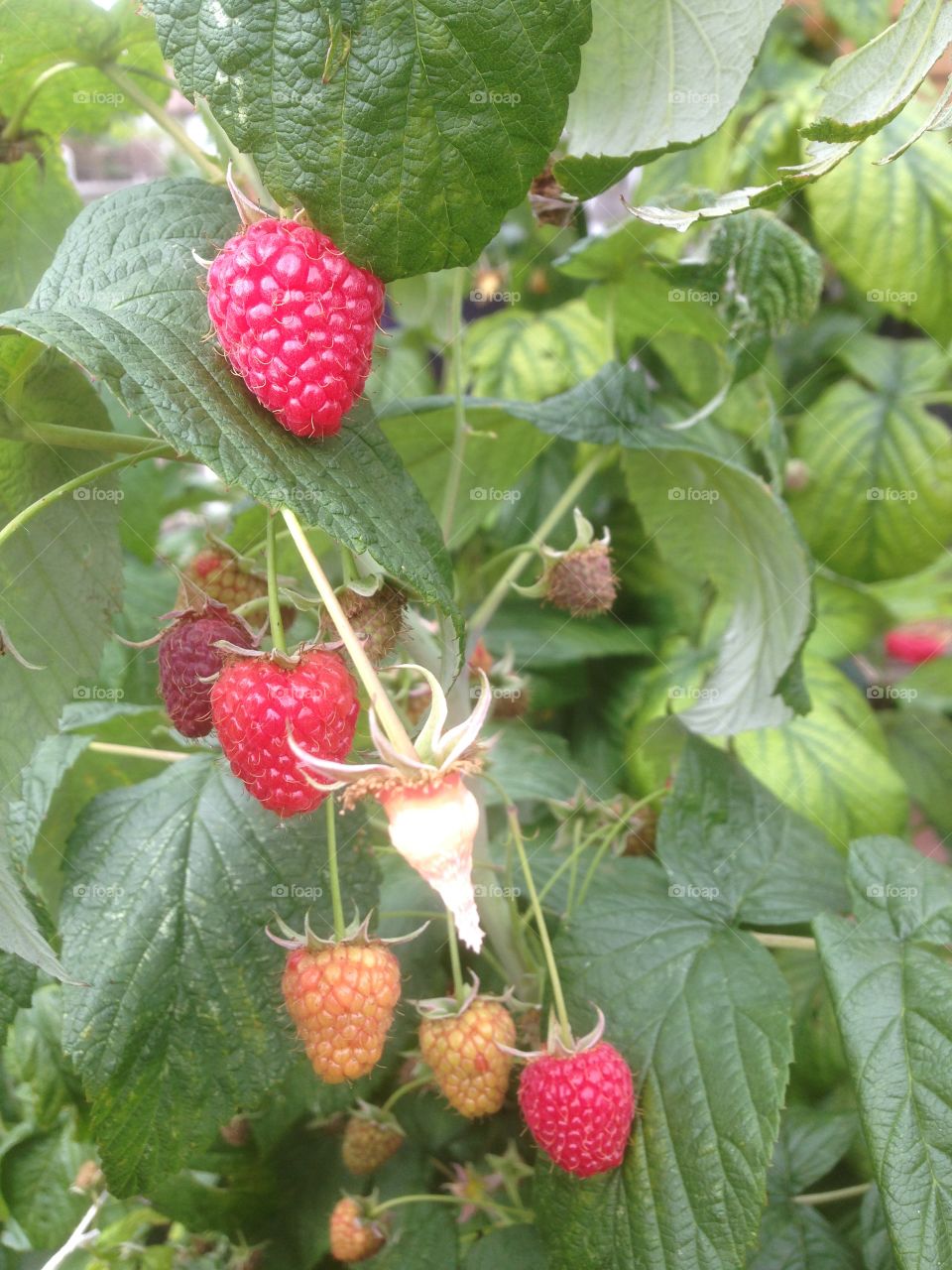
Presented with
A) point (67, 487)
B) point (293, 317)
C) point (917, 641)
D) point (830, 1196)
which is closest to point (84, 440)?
point (67, 487)

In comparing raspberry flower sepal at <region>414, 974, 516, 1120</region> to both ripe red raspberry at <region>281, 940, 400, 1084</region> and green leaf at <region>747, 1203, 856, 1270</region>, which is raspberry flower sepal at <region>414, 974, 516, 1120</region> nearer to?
ripe red raspberry at <region>281, 940, 400, 1084</region>

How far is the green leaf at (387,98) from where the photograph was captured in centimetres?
44

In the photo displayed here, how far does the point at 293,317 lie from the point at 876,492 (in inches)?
39.5

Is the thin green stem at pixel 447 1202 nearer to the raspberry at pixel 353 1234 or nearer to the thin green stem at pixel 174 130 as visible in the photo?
the raspberry at pixel 353 1234

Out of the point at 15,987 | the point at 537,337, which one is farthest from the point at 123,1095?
the point at 537,337

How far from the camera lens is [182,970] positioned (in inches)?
25.9

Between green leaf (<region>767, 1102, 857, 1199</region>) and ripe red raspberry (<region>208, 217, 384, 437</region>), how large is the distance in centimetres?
66

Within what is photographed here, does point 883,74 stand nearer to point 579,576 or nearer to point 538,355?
point 579,576

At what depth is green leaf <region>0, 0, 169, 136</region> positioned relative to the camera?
662 millimetres

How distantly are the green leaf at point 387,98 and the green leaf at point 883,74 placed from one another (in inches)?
4.8

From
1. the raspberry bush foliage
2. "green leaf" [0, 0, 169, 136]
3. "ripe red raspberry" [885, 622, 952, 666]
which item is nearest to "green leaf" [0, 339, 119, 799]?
the raspberry bush foliage

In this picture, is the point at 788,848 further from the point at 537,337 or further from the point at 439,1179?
the point at 537,337

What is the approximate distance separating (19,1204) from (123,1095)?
41 cm

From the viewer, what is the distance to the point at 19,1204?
93cm
